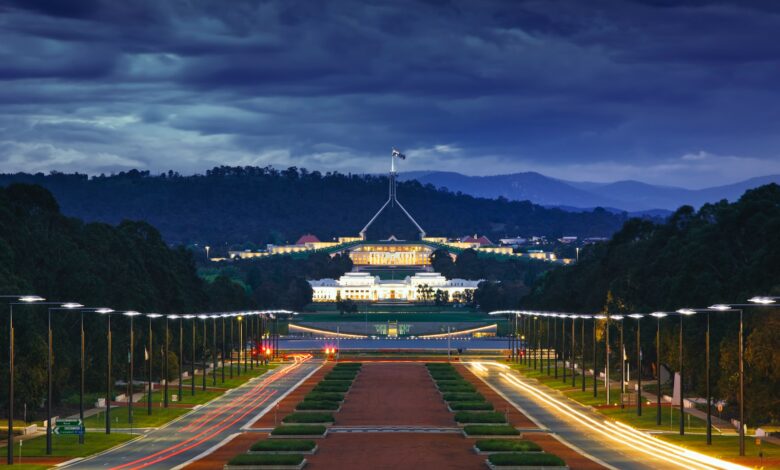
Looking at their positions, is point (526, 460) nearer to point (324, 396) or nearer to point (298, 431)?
point (298, 431)

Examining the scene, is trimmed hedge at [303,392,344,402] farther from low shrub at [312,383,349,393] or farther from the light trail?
low shrub at [312,383,349,393]

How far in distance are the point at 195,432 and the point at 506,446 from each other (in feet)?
74.4

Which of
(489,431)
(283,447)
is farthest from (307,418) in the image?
(283,447)

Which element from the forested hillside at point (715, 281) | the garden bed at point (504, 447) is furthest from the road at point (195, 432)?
the forested hillside at point (715, 281)

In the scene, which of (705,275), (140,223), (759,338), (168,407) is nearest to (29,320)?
(168,407)

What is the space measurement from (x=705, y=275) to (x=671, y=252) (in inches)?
1172

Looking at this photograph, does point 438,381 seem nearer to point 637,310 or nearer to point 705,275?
point 637,310

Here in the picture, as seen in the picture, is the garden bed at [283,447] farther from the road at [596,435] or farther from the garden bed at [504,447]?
the road at [596,435]

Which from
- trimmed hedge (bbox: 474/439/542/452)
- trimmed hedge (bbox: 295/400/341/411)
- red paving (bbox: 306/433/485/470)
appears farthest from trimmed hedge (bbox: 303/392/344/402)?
trimmed hedge (bbox: 474/439/542/452)

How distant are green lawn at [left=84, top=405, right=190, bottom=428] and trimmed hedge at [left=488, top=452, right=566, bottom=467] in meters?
31.7

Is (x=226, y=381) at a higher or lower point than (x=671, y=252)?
lower

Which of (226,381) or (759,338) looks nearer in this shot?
(759,338)

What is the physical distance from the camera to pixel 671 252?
149250 millimetres

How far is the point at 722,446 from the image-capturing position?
281ft
